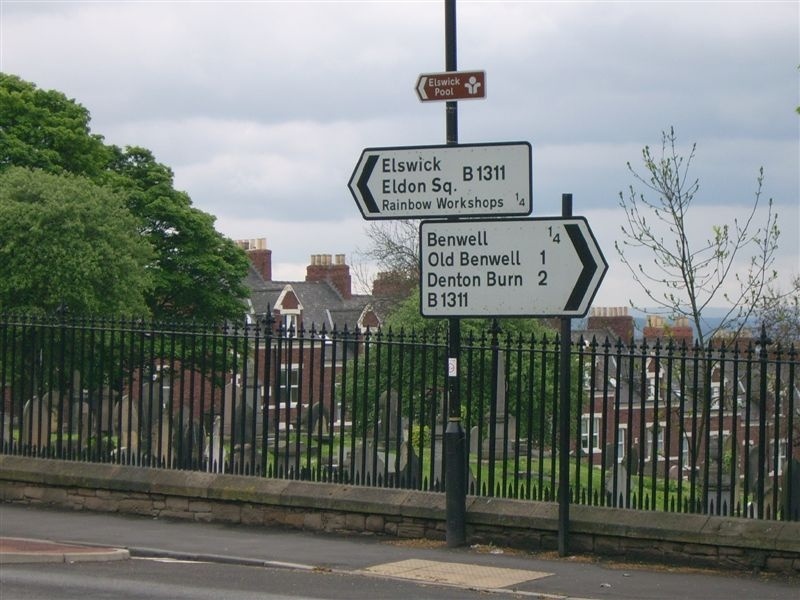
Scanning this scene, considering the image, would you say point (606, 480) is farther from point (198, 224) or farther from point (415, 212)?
point (198, 224)

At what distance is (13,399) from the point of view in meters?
15.0

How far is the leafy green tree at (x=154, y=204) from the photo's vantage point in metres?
47.1

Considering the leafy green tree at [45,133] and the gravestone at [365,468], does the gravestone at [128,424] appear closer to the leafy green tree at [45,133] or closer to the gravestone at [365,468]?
the gravestone at [365,468]

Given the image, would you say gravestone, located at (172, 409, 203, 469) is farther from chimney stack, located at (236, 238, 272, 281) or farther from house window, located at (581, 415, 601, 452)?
chimney stack, located at (236, 238, 272, 281)

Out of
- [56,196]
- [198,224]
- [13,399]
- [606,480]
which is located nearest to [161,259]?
[198,224]

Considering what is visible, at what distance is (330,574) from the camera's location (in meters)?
10.5

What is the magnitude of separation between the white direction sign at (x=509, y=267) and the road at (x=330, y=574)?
2.12 m

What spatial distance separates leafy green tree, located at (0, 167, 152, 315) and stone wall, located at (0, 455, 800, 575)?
859 inches

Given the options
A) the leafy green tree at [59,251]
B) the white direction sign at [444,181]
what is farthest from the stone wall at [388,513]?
the leafy green tree at [59,251]

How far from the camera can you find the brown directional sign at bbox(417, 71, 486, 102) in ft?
36.6

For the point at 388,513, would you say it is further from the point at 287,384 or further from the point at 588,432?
the point at 588,432

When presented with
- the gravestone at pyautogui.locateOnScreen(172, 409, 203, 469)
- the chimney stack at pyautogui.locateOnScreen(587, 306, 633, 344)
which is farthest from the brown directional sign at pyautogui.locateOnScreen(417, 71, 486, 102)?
the chimney stack at pyautogui.locateOnScreen(587, 306, 633, 344)

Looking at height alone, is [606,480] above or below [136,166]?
below

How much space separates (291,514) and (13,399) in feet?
13.1
